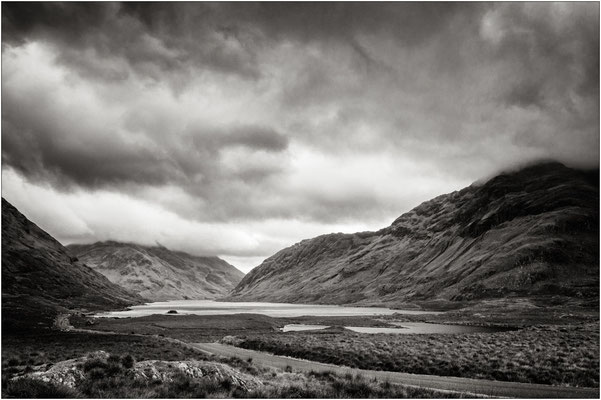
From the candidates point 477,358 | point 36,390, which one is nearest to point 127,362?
point 36,390

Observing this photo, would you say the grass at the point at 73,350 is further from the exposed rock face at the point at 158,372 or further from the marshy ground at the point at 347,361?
the exposed rock face at the point at 158,372

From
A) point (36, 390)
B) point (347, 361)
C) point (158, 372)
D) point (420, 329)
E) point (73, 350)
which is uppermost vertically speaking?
point (36, 390)

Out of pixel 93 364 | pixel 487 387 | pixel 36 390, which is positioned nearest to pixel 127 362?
pixel 93 364

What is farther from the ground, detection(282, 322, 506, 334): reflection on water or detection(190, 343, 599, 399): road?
detection(190, 343, 599, 399): road

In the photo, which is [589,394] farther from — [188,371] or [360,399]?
[188,371]

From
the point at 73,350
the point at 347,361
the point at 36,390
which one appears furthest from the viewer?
the point at 73,350

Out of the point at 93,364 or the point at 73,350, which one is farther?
the point at 73,350

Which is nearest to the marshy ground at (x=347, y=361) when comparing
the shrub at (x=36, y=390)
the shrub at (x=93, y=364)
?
the shrub at (x=36, y=390)

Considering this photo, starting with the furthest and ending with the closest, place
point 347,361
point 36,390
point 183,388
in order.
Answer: point 347,361, point 183,388, point 36,390

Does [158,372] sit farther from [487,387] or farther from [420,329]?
[420,329]

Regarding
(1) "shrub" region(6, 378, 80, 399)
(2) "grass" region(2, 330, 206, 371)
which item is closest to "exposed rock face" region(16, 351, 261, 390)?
(1) "shrub" region(6, 378, 80, 399)

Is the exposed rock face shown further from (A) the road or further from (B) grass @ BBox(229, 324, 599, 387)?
(B) grass @ BBox(229, 324, 599, 387)

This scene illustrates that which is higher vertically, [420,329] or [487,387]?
[487,387]
